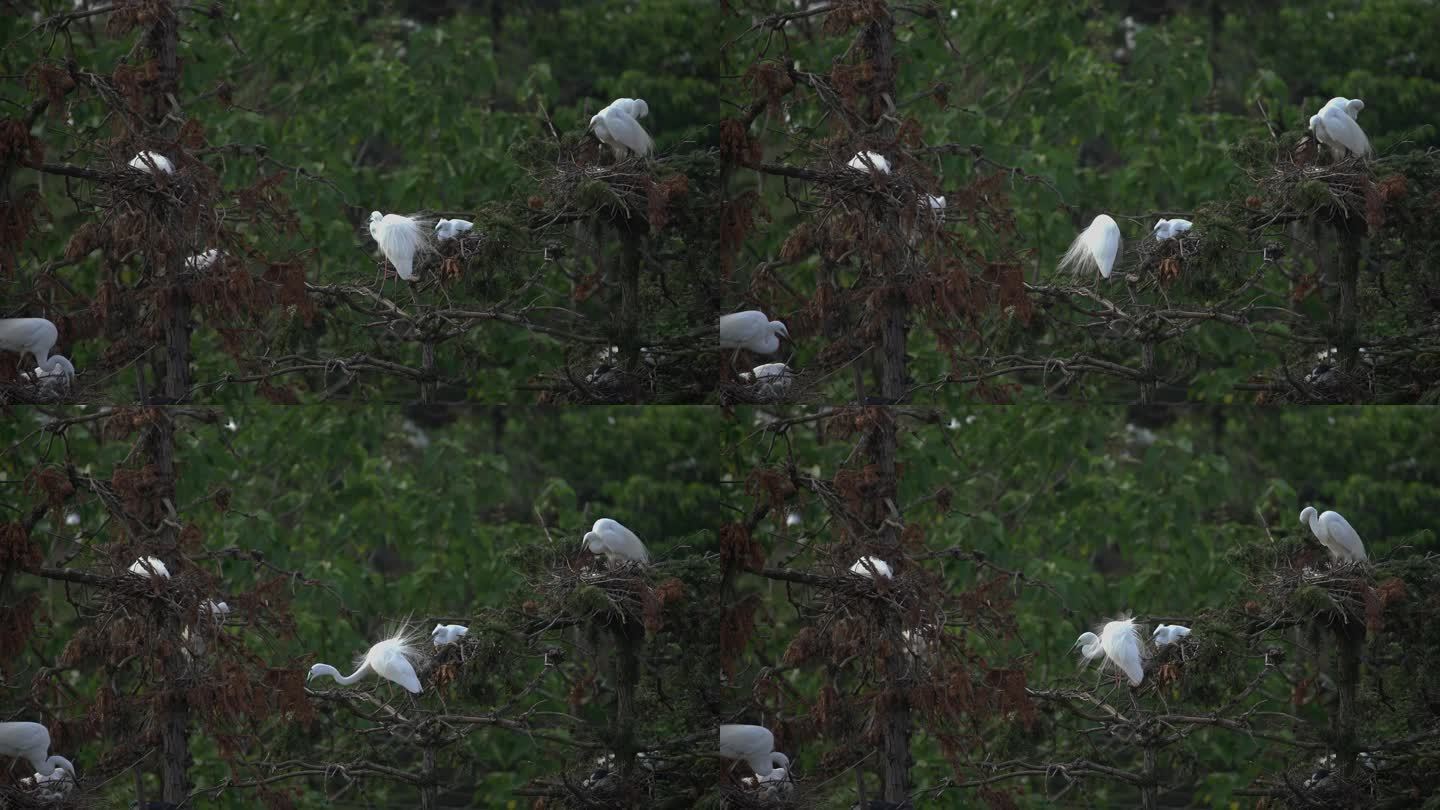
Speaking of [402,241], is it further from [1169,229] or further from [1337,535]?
[1337,535]

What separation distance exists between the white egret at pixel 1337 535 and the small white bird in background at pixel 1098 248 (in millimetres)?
1185

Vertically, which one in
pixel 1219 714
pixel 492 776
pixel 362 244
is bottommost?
pixel 492 776

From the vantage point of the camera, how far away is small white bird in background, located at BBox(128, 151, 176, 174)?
702 centimetres

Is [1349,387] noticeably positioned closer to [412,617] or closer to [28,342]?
[412,617]

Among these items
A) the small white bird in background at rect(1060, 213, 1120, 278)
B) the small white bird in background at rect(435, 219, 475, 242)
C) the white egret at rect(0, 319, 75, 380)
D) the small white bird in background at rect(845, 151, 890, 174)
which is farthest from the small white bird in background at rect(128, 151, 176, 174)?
the small white bird in background at rect(1060, 213, 1120, 278)

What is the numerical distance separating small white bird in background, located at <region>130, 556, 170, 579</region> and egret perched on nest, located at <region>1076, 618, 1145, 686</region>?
3381mm

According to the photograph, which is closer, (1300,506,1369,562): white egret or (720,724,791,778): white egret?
(720,724,791,778): white egret

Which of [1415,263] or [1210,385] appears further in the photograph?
[1210,385]

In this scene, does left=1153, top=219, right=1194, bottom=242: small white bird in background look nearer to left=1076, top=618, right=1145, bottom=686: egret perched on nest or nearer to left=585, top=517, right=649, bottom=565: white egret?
left=1076, top=618, right=1145, bottom=686: egret perched on nest

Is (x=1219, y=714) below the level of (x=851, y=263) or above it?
below

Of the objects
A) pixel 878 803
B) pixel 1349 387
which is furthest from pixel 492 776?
pixel 1349 387

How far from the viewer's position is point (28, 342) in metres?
7.27

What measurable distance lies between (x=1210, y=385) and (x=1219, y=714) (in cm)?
143

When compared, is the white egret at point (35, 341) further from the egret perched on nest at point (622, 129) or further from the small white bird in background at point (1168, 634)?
the small white bird in background at point (1168, 634)
